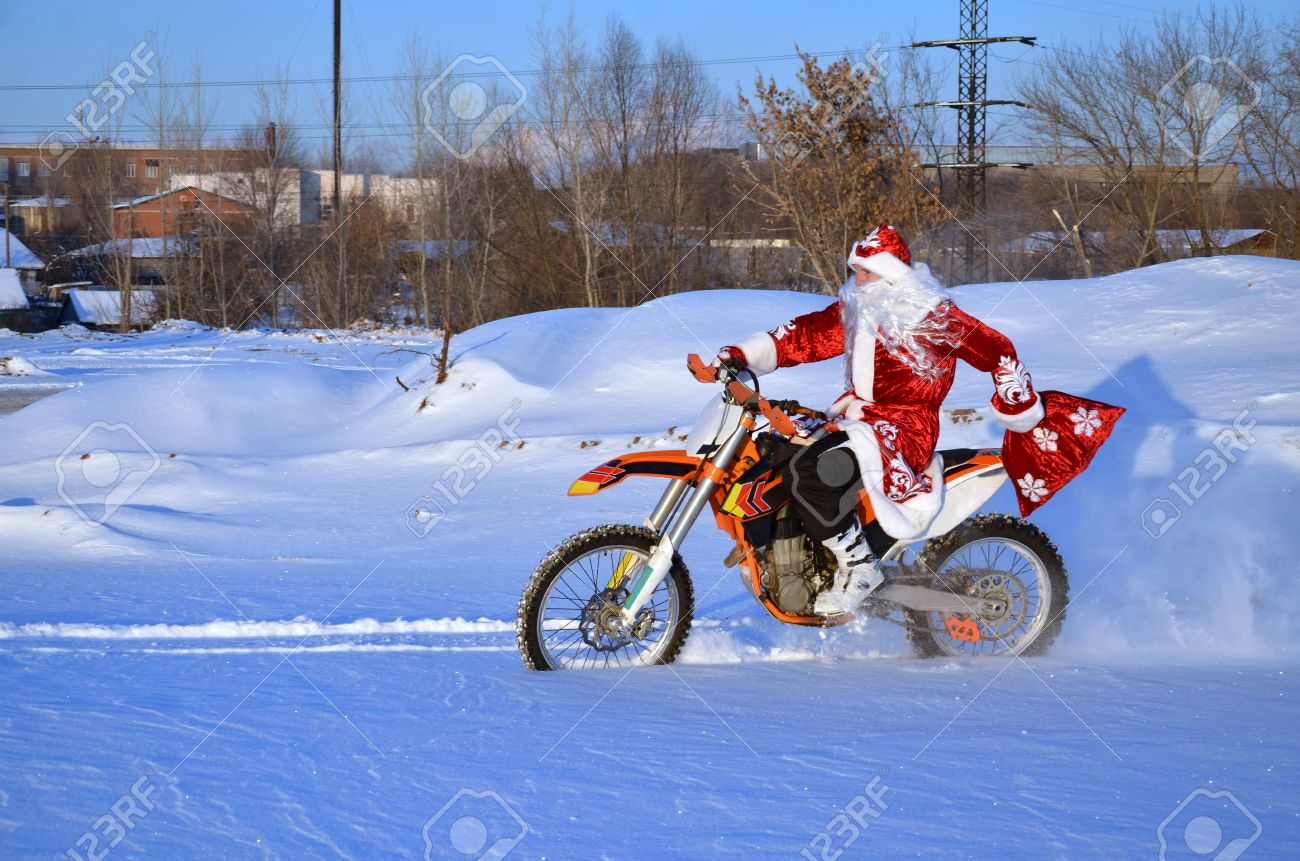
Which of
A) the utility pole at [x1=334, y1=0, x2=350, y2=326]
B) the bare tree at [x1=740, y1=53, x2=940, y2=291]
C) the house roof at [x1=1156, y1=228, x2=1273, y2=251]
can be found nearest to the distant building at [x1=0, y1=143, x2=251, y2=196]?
the utility pole at [x1=334, y1=0, x2=350, y2=326]

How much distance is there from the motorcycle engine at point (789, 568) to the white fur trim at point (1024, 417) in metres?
0.98

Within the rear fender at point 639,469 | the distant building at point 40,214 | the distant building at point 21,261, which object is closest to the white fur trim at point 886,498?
the rear fender at point 639,469

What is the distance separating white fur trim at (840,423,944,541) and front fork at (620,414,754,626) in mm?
577

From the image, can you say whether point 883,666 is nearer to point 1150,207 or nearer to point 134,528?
point 134,528

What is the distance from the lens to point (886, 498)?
16.1ft

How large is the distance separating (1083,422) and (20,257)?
58.9 meters

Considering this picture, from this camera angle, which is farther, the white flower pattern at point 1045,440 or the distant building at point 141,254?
the distant building at point 141,254

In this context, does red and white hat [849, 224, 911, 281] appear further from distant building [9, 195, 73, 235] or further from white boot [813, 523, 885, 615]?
distant building [9, 195, 73, 235]

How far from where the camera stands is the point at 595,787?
3.45 metres

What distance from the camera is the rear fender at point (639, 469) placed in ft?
14.9

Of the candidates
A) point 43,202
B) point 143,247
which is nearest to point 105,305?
point 143,247

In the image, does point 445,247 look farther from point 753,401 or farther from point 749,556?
point 753,401

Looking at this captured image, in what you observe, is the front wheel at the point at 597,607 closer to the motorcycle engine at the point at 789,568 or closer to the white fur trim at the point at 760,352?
the motorcycle engine at the point at 789,568

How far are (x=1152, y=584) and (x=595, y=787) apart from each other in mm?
3846
